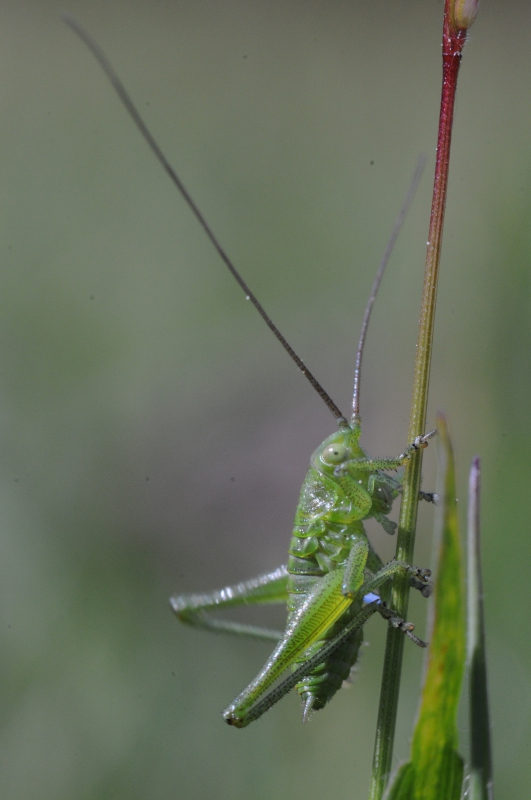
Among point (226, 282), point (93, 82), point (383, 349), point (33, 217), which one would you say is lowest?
point (383, 349)

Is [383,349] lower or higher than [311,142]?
lower

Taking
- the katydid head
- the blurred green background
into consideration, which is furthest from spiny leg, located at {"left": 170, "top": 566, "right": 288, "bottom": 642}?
the blurred green background

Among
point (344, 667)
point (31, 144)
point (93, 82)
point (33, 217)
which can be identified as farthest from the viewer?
point (93, 82)

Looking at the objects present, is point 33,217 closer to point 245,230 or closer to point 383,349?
point 245,230

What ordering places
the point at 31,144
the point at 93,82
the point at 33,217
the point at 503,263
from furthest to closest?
the point at 93,82
the point at 31,144
the point at 33,217
the point at 503,263

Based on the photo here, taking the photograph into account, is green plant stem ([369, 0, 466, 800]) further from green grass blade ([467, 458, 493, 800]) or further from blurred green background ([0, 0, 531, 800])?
blurred green background ([0, 0, 531, 800])

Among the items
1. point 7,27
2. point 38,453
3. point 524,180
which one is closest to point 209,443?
point 38,453
